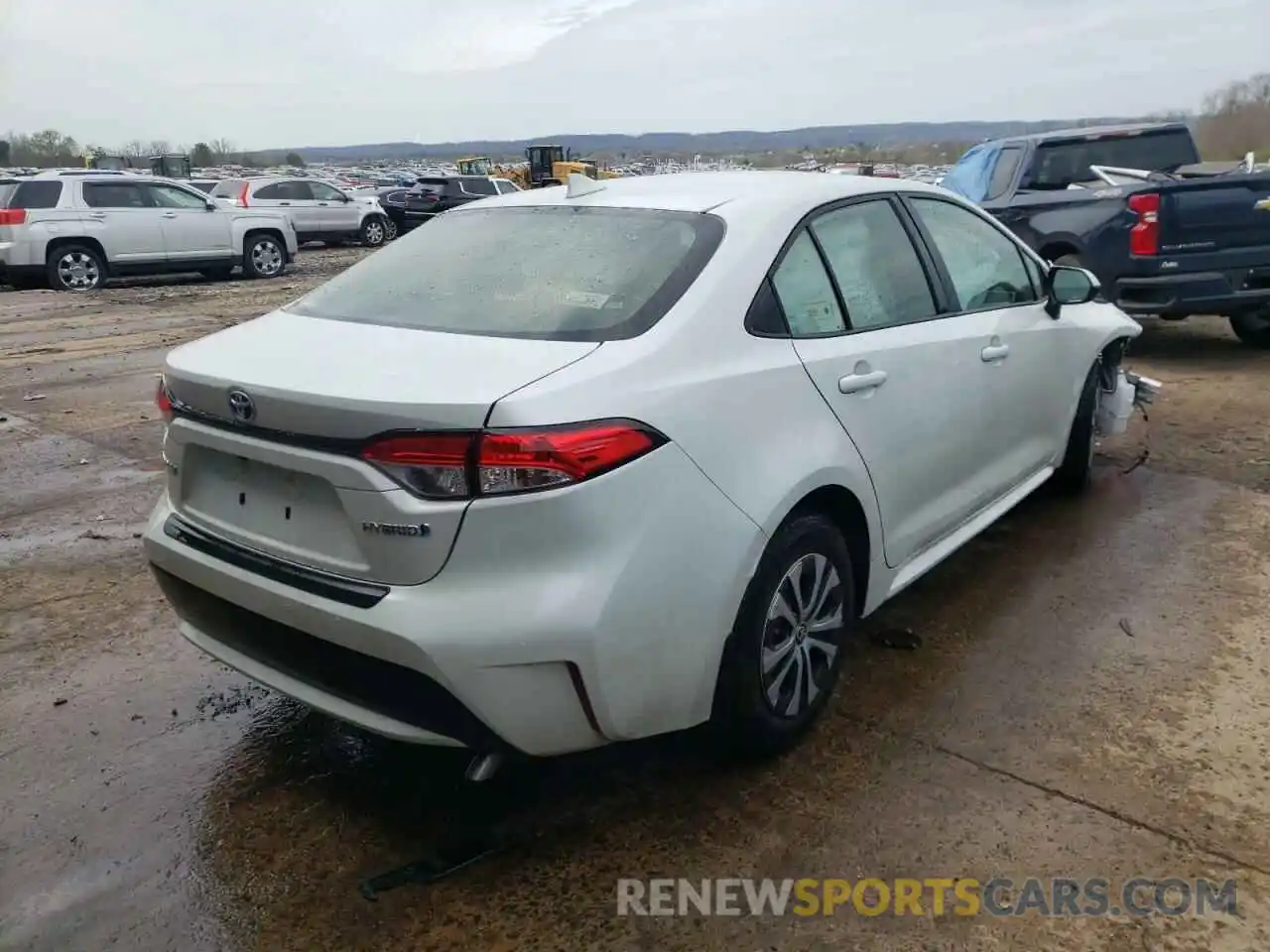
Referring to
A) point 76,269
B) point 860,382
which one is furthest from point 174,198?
point 860,382

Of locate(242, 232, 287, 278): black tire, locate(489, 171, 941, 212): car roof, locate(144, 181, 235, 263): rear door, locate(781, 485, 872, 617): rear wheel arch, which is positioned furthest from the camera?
locate(242, 232, 287, 278): black tire

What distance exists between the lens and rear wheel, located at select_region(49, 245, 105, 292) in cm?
1523

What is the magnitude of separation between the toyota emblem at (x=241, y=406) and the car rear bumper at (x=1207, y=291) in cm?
729

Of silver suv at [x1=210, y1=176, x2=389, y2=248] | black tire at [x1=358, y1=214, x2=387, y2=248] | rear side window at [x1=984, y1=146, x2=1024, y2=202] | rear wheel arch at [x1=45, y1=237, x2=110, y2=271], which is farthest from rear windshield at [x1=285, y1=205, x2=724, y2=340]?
Answer: black tire at [x1=358, y1=214, x2=387, y2=248]

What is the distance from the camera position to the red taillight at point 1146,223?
7.79 metres

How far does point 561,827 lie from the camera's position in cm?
278

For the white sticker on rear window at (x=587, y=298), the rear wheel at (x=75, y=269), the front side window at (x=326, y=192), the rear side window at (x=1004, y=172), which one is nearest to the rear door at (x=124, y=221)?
the rear wheel at (x=75, y=269)

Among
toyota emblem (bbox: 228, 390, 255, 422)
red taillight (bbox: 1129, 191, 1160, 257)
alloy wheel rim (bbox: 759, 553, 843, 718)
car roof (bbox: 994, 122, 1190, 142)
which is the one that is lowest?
alloy wheel rim (bbox: 759, 553, 843, 718)

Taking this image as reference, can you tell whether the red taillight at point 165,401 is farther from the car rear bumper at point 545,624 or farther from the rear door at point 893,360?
the rear door at point 893,360

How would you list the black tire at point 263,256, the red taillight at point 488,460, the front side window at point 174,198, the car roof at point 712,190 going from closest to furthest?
1. the red taillight at point 488,460
2. the car roof at point 712,190
3. the front side window at point 174,198
4. the black tire at point 263,256

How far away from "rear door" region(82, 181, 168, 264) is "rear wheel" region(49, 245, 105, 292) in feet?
0.78

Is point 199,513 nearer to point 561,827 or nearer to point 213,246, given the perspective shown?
point 561,827

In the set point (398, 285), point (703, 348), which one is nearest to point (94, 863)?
point (398, 285)

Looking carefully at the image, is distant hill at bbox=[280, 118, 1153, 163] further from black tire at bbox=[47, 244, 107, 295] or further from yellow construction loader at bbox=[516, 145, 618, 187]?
black tire at bbox=[47, 244, 107, 295]
